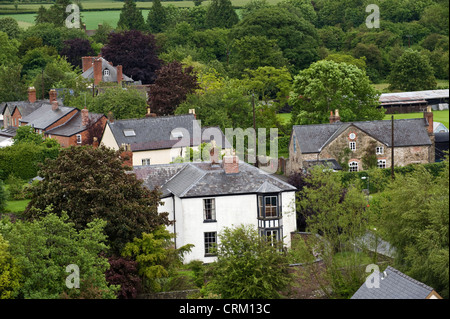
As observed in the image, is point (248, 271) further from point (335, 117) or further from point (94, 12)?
point (94, 12)

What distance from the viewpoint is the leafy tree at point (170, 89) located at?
77.6 metres

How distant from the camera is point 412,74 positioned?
379ft

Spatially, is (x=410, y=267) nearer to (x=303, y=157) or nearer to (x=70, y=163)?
(x=70, y=163)

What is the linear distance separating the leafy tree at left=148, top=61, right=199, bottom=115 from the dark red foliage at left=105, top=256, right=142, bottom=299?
131 ft

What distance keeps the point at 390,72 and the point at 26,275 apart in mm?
94101

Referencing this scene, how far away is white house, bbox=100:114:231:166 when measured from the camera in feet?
207

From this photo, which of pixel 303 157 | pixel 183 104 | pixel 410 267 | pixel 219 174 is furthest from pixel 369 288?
pixel 183 104

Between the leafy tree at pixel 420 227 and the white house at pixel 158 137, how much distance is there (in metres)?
24.7

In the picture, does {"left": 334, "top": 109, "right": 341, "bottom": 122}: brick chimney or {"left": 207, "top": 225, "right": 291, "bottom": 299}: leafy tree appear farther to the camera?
{"left": 334, "top": 109, "right": 341, "bottom": 122}: brick chimney

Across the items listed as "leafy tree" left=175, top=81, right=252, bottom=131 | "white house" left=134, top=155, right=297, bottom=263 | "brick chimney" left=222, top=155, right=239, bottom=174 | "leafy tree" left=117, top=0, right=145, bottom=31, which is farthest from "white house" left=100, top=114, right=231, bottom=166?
"leafy tree" left=117, top=0, right=145, bottom=31

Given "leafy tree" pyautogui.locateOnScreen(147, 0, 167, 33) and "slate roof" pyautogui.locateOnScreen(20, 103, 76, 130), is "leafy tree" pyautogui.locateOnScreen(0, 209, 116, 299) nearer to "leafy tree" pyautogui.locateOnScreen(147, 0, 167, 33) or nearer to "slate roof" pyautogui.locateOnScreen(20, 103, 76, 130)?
"slate roof" pyautogui.locateOnScreen(20, 103, 76, 130)

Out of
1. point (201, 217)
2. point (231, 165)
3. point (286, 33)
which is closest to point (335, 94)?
point (231, 165)

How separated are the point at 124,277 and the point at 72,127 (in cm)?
3696

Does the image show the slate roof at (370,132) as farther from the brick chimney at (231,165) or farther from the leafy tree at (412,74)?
the leafy tree at (412,74)
